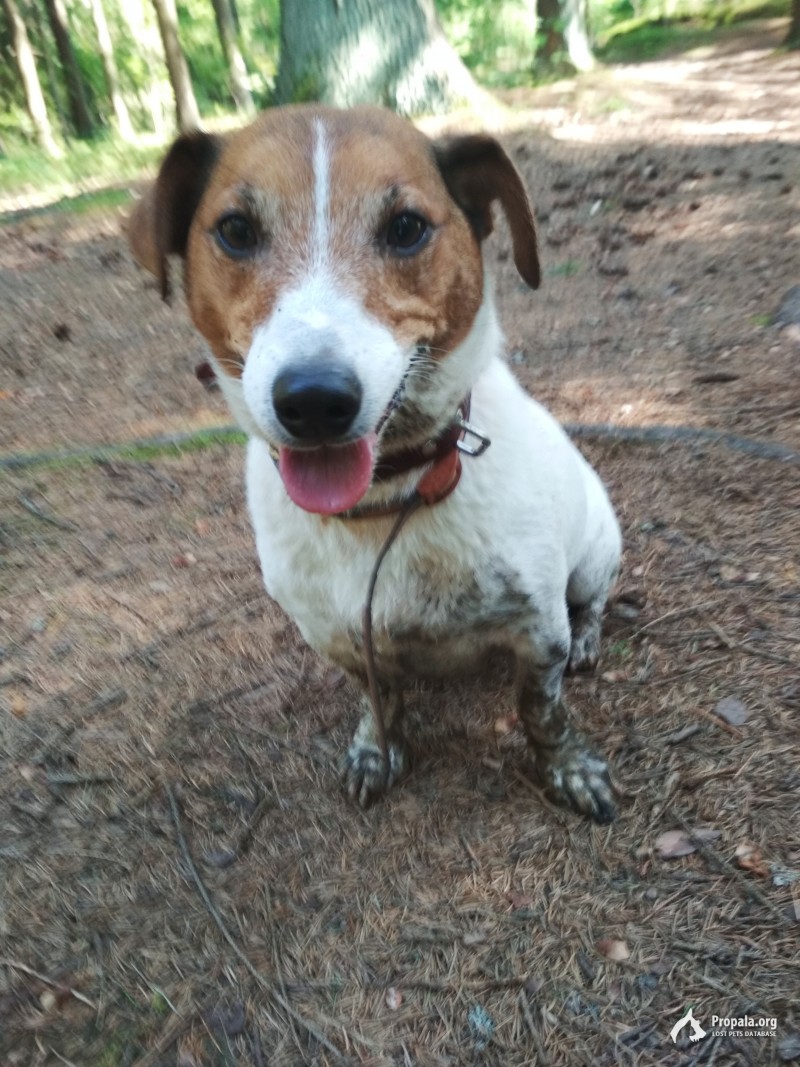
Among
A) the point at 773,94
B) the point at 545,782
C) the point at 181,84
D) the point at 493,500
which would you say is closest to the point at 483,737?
the point at 545,782

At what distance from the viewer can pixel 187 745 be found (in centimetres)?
287

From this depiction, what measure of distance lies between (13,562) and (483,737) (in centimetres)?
236

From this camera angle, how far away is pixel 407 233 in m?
1.99

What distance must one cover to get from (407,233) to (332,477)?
2.15 feet

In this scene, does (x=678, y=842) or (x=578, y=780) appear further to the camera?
(x=578, y=780)

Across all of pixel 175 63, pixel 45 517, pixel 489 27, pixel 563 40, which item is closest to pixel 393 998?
pixel 45 517

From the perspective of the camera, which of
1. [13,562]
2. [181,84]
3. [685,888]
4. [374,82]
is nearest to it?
[685,888]

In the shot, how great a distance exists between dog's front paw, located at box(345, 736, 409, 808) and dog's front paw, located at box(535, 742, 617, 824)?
19.0 inches

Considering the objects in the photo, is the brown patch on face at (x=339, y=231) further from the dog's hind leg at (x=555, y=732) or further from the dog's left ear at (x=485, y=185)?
the dog's hind leg at (x=555, y=732)

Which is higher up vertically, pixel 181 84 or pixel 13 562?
pixel 181 84

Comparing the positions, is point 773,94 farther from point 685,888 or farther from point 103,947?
point 103,947

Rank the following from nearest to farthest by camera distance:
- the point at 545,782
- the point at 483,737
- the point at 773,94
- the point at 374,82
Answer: the point at 545,782 → the point at 483,737 → the point at 374,82 → the point at 773,94

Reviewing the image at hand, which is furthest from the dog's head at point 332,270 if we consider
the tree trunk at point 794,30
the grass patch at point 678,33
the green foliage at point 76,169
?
the grass patch at point 678,33

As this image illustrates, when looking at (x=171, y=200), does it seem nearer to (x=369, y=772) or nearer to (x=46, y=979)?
(x=369, y=772)
